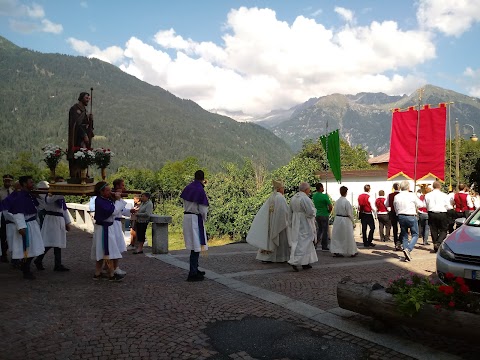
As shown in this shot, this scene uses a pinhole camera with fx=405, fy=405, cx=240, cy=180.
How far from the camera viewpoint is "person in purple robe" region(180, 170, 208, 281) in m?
7.48

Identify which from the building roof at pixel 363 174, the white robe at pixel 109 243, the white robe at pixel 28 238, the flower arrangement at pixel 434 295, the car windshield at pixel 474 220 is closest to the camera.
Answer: the flower arrangement at pixel 434 295

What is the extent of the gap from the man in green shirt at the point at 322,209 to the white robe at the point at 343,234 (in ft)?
2.17

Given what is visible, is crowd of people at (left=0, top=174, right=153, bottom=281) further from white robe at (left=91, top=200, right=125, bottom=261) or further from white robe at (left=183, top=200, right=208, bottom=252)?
white robe at (left=183, top=200, right=208, bottom=252)

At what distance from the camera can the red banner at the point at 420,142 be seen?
1284 cm

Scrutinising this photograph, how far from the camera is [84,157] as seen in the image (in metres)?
7.58

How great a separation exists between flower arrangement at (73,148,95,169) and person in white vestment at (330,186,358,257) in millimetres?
6109

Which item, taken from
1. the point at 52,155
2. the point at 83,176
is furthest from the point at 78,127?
the point at 83,176

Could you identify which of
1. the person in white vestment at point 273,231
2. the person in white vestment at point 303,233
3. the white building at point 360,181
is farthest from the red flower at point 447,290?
the white building at point 360,181

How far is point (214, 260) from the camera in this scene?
31.6ft

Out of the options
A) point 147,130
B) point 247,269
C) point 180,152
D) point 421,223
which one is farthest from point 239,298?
point 147,130

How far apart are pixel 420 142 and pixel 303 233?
696 centimetres

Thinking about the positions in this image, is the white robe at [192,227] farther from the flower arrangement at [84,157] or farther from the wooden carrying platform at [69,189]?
the flower arrangement at [84,157]

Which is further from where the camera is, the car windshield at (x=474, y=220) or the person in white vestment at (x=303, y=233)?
the person in white vestment at (x=303, y=233)

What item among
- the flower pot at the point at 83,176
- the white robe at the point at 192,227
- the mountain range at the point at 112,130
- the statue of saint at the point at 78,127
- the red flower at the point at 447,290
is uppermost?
the mountain range at the point at 112,130
